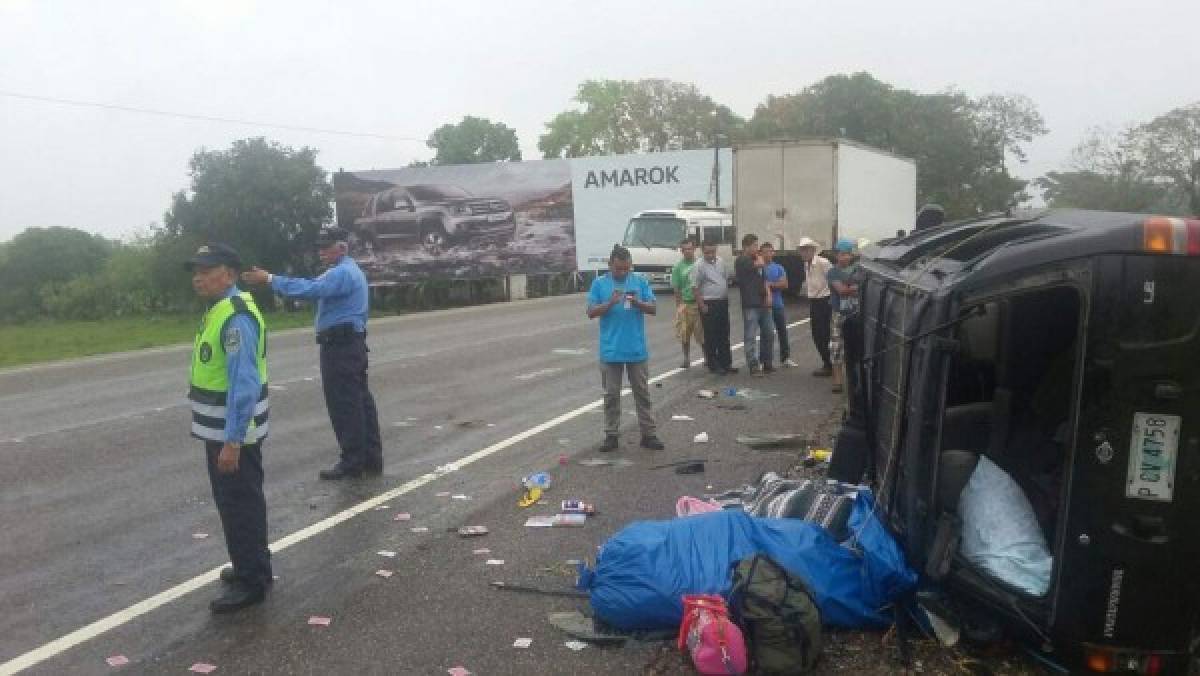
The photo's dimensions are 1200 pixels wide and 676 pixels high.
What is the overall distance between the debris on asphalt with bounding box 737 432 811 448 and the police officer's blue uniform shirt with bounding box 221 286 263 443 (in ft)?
16.1

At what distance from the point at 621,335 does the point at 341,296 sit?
255 cm

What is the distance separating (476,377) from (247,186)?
113ft

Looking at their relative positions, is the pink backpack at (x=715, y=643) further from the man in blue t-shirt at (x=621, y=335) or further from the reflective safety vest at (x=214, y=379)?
the man in blue t-shirt at (x=621, y=335)

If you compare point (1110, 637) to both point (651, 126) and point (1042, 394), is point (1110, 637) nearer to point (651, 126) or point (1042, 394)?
point (1042, 394)

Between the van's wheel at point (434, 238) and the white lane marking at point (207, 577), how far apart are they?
33020 millimetres

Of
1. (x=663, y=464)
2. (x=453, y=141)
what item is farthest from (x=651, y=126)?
(x=663, y=464)

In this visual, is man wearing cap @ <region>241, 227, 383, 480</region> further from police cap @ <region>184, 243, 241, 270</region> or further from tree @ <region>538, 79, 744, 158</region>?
tree @ <region>538, 79, 744, 158</region>

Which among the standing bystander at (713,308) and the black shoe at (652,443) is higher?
the standing bystander at (713,308)

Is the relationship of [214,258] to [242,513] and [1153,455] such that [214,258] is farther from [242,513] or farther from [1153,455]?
[1153,455]

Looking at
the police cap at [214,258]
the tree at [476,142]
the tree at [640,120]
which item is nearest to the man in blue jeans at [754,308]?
the police cap at [214,258]

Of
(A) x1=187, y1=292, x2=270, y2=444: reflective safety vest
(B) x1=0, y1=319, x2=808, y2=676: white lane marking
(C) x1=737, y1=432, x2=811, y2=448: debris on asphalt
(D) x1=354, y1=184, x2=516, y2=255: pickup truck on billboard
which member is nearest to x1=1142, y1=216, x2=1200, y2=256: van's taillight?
(A) x1=187, y1=292, x2=270, y2=444: reflective safety vest

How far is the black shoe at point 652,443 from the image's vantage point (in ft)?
30.1

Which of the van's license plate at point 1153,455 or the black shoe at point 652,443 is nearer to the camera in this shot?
the van's license plate at point 1153,455

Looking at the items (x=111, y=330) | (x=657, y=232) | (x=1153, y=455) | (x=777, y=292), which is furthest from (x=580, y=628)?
(x=111, y=330)
